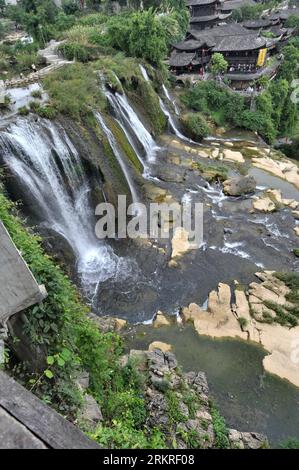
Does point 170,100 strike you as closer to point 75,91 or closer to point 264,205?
point 75,91

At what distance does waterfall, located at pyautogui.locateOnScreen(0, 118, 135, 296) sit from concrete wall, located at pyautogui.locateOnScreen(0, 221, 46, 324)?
27.7 feet

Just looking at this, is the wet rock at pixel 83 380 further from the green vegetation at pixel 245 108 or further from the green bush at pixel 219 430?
the green vegetation at pixel 245 108

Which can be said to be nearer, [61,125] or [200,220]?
[61,125]

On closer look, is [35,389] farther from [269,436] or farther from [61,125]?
[61,125]

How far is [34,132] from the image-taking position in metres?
14.0

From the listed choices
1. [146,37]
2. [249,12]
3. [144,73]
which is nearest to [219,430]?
[144,73]

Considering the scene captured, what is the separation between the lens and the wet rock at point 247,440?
8.53 meters

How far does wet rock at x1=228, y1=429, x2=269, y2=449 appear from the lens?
8531 millimetres

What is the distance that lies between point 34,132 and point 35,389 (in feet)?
39.5

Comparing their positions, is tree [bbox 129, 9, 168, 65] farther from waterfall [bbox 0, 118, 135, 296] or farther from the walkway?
waterfall [bbox 0, 118, 135, 296]

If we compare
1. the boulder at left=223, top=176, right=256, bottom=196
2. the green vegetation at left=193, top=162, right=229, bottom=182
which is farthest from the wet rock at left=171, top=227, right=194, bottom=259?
the green vegetation at left=193, top=162, right=229, bottom=182

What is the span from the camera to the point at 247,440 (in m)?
8.77

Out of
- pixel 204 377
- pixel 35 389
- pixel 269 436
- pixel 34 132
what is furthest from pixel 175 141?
pixel 35 389

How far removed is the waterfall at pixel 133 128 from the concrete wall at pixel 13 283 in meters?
16.6
